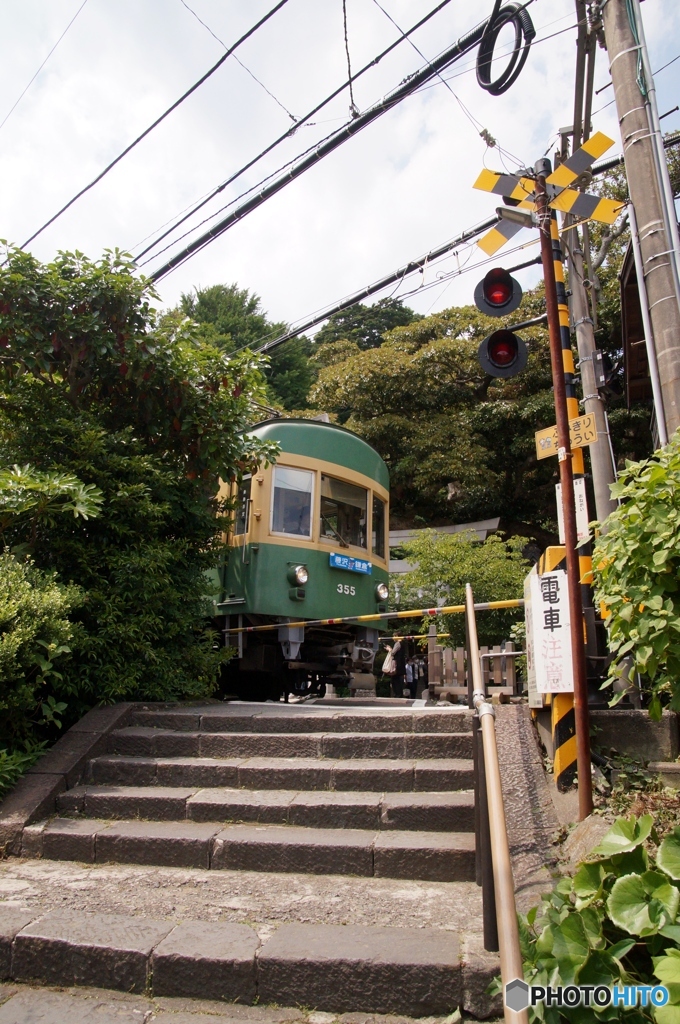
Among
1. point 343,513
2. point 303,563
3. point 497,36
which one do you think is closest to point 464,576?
point 343,513

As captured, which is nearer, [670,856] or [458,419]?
[670,856]

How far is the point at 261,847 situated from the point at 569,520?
2169 millimetres

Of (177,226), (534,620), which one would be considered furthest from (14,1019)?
(177,226)

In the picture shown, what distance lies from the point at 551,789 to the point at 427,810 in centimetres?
74

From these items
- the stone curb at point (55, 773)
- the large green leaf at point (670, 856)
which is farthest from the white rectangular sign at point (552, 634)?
the stone curb at point (55, 773)

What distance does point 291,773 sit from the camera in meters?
3.98

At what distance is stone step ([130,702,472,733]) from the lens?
14.2 ft

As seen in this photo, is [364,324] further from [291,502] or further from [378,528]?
[291,502]

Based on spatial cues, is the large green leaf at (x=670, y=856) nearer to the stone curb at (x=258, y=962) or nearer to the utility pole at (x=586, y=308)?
the stone curb at (x=258, y=962)

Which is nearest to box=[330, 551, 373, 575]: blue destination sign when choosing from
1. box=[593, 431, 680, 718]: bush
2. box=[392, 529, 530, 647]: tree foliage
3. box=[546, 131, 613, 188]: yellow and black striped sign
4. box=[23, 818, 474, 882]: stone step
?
box=[392, 529, 530, 647]: tree foliage

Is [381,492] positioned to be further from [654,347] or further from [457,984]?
[457,984]

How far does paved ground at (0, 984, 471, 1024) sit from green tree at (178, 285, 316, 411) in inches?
875

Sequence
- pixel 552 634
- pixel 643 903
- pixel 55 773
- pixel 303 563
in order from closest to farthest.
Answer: pixel 643 903 < pixel 552 634 < pixel 55 773 < pixel 303 563

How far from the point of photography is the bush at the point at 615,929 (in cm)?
209
